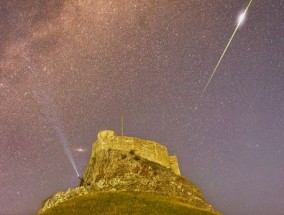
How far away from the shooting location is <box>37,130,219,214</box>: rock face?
3909 centimetres

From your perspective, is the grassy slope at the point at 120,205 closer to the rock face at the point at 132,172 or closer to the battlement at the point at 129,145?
the rock face at the point at 132,172

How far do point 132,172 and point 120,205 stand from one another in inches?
607

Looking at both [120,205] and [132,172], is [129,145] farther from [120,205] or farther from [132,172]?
[120,205]

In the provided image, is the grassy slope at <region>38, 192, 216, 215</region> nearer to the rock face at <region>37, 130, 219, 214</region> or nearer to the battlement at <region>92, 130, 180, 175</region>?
the rock face at <region>37, 130, 219, 214</region>

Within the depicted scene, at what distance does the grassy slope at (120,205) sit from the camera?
29.7m

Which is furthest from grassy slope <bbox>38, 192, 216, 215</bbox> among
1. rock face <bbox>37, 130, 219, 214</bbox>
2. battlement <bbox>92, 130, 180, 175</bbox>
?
battlement <bbox>92, 130, 180, 175</bbox>

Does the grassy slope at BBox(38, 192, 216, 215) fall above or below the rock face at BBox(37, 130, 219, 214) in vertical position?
below

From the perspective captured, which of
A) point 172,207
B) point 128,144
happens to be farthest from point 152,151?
point 172,207

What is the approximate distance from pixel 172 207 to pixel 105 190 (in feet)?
29.7

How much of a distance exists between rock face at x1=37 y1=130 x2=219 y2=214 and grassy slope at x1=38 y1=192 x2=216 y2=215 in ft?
9.35

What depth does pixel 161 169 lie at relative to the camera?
2031 inches

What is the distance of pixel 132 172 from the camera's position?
46562 mm

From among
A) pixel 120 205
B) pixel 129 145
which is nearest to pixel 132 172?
pixel 129 145

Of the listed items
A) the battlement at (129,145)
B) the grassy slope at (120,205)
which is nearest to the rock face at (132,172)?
the battlement at (129,145)
